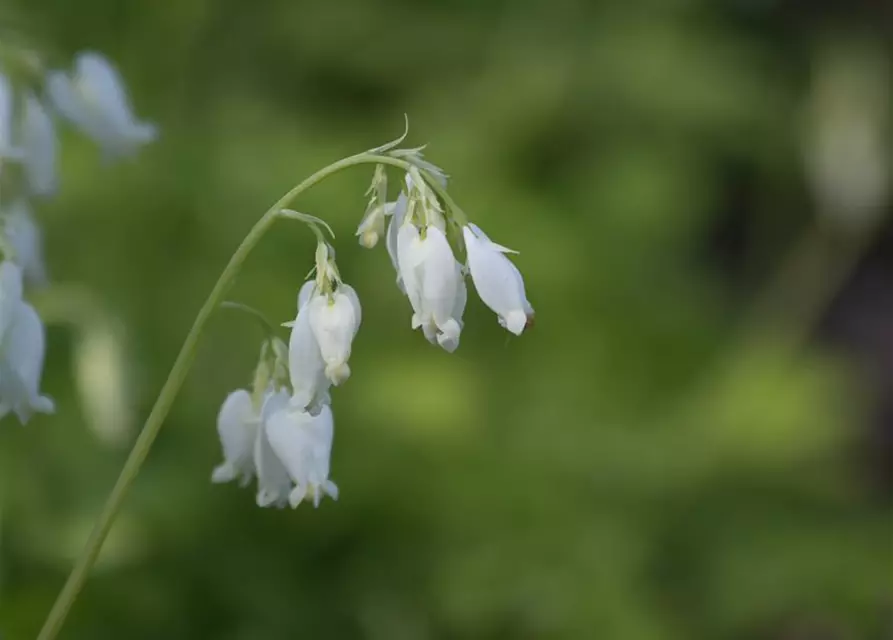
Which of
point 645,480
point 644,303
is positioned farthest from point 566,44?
point 645,480

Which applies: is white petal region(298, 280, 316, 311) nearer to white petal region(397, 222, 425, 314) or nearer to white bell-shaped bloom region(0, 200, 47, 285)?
white petal region(397, 222, 425, 314)

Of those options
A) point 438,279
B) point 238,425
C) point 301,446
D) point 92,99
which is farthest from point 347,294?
point 92,99

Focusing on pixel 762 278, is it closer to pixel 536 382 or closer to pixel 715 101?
pixel 715 101

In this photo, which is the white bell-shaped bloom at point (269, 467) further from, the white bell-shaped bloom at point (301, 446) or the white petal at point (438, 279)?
the white petal at point (438, 279)

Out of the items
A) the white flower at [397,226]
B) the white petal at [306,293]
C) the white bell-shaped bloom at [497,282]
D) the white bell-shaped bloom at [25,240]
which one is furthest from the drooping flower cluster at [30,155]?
the white bell-shaped bloom at [497,282]

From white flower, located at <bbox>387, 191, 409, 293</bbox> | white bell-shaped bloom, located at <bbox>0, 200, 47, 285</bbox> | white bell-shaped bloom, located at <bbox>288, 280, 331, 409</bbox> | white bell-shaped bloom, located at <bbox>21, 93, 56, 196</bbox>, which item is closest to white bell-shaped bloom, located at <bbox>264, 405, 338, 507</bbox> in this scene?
white bell-shaped bloom, located at <bbox>288, 280, 331, 409</bbox>

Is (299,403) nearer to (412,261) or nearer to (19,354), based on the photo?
(412,261)

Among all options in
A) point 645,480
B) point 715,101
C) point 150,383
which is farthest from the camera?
point 715,101
